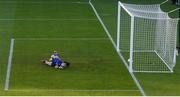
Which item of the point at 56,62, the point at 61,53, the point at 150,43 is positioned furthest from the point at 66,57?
the point at 150,43

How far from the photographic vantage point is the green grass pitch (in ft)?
56.8

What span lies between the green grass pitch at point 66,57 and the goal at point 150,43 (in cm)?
40

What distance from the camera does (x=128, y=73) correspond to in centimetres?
1922

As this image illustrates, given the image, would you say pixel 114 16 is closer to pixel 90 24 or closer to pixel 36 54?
pixel 90 24

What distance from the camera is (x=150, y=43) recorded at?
71.6 ft

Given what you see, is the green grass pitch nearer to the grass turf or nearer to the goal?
the grass turf

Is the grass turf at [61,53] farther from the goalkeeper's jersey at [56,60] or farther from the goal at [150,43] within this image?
the goal at [150,43]

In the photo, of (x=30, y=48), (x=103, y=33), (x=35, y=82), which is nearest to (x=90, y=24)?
(x=103, y=33)

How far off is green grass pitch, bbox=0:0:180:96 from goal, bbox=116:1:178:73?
1.30 ft

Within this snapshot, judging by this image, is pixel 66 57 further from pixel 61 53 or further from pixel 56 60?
pixel 56 60

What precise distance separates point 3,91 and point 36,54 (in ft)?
15.7

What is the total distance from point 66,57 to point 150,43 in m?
3.05

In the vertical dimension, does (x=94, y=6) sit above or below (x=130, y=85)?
above

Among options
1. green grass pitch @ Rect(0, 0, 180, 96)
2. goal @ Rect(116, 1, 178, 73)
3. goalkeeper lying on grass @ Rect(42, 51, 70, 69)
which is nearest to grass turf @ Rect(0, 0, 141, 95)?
green grass pitch @ Rect(0, 0, 180, 96)
